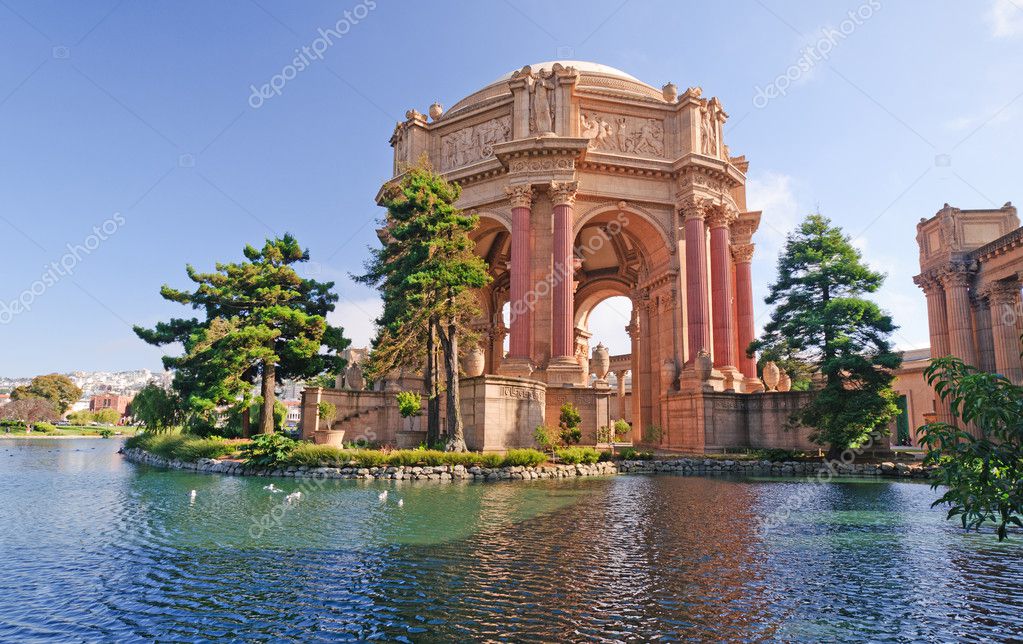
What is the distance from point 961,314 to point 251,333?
33.1m

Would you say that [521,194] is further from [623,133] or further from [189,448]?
[189,448]

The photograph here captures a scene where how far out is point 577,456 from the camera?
835 inches

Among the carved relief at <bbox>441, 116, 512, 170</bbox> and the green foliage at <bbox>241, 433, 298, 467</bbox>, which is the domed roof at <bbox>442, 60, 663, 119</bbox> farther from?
the green foliage at <bbox>241, 433, 298, 467</bbox>

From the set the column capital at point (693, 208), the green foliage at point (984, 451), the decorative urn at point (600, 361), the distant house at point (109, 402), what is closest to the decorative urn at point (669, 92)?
the column capital at point (693, 208)

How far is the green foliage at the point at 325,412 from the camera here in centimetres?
2506

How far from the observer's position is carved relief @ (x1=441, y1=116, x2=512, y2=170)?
32.1m

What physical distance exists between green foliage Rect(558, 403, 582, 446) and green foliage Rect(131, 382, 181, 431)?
22104mm

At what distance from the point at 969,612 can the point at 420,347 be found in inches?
779

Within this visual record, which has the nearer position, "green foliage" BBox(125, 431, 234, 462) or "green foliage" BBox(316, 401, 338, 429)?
"green foliage" BBox(125, 431, 234, 462)

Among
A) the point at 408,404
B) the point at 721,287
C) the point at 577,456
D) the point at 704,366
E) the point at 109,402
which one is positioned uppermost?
the point at 721,287

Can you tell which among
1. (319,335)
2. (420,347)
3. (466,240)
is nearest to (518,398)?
(420,347)

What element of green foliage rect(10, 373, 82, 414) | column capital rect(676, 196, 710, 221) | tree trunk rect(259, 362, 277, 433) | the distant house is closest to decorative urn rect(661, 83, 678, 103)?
column capital rect(676, 196, 710, 221)

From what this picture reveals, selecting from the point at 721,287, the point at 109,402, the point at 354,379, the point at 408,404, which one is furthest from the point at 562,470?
the point at 109,402

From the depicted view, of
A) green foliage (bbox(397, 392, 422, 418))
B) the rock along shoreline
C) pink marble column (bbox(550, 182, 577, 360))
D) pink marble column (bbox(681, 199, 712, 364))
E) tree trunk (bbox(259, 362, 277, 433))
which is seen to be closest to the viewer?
the rock along shoreline
